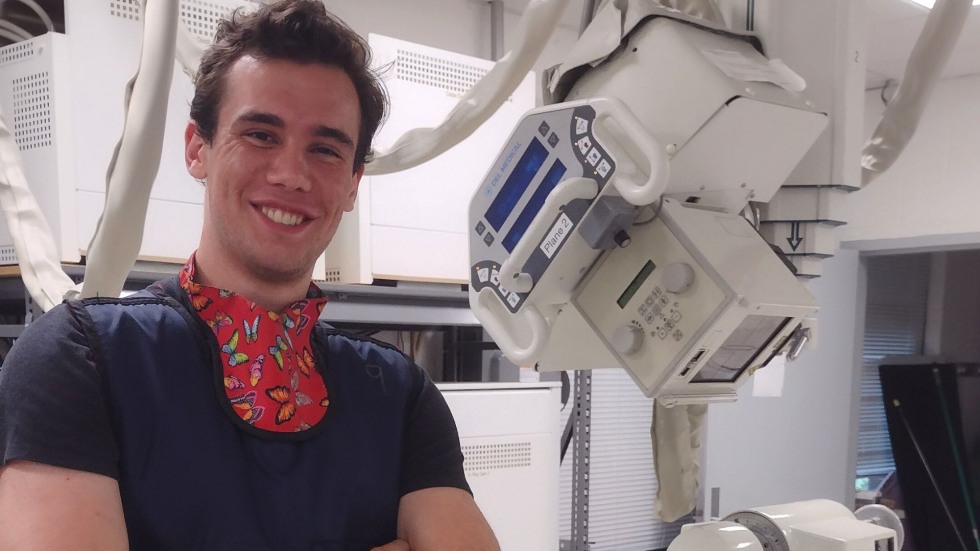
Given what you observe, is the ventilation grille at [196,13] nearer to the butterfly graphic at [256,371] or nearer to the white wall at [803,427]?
the butterfly graphic at [256,371]

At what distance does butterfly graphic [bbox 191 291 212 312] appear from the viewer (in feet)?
3.43

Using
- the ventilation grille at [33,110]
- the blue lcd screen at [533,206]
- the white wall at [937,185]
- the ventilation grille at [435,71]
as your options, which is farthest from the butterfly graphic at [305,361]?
the white wall at [937,185]

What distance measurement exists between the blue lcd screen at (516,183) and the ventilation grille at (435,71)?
3.85ft

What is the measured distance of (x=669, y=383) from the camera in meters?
0.92

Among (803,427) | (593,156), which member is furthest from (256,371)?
(803,427)

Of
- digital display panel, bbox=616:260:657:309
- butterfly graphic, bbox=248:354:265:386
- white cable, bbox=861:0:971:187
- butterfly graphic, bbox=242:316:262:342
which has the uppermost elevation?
white cable, bbox=861:0:971:187

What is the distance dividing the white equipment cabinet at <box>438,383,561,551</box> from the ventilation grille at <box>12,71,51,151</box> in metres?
1.03

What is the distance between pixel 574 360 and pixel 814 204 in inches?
13.7

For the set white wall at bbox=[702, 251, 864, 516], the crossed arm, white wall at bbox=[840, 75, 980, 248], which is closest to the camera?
the crossed arm

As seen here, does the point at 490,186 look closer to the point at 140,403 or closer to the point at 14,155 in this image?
the point at 140,403

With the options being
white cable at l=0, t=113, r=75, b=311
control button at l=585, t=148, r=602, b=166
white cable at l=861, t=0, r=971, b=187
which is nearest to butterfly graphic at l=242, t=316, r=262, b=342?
white cable at l=0, t=113, r=75, b=311

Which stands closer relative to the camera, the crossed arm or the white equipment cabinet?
the crossed arm

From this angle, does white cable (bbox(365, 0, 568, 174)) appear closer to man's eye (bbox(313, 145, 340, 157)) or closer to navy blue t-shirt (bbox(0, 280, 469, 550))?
man's eye (bbox(313, 145, 340, 157))

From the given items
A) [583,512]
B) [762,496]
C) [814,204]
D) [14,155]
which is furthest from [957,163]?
[14,155]
